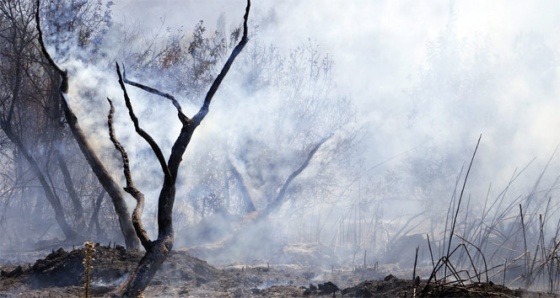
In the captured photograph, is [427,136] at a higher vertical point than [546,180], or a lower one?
higher

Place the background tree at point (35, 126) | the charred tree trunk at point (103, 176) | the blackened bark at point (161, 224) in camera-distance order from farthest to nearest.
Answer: the background tree at point (35, 126)
the charred tree trunk at point (103, 176)
the blackened bark at point (161, 224)

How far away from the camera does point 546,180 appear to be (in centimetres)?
1869

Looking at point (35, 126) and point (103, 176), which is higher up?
point (35, 126)

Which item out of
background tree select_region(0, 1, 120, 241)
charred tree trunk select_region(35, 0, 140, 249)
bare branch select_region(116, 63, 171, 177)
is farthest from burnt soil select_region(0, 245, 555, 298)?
background tree select_region(0, 1, 120, 241)

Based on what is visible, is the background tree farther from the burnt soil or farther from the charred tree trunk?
the burnt soil

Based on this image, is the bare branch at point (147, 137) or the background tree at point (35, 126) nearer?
the bare branch at point (147, 137)

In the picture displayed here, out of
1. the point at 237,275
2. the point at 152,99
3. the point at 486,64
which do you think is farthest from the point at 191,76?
the point at 237,275

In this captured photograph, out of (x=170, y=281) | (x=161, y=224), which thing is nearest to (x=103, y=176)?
(x=170, y=281)

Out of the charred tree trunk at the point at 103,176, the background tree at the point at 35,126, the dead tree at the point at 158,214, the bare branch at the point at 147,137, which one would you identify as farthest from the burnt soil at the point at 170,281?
the background tree at the point at 35,126

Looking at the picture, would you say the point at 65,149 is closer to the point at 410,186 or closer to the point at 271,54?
the point at 271,54

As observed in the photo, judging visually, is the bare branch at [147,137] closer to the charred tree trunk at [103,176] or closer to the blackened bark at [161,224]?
the blackened bark at [161,224]

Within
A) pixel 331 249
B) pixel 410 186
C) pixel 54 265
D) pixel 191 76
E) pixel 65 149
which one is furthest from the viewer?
pixel 410 186

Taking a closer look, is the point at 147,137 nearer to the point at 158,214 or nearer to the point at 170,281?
the point at 158,214

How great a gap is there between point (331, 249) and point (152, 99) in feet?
18.1
